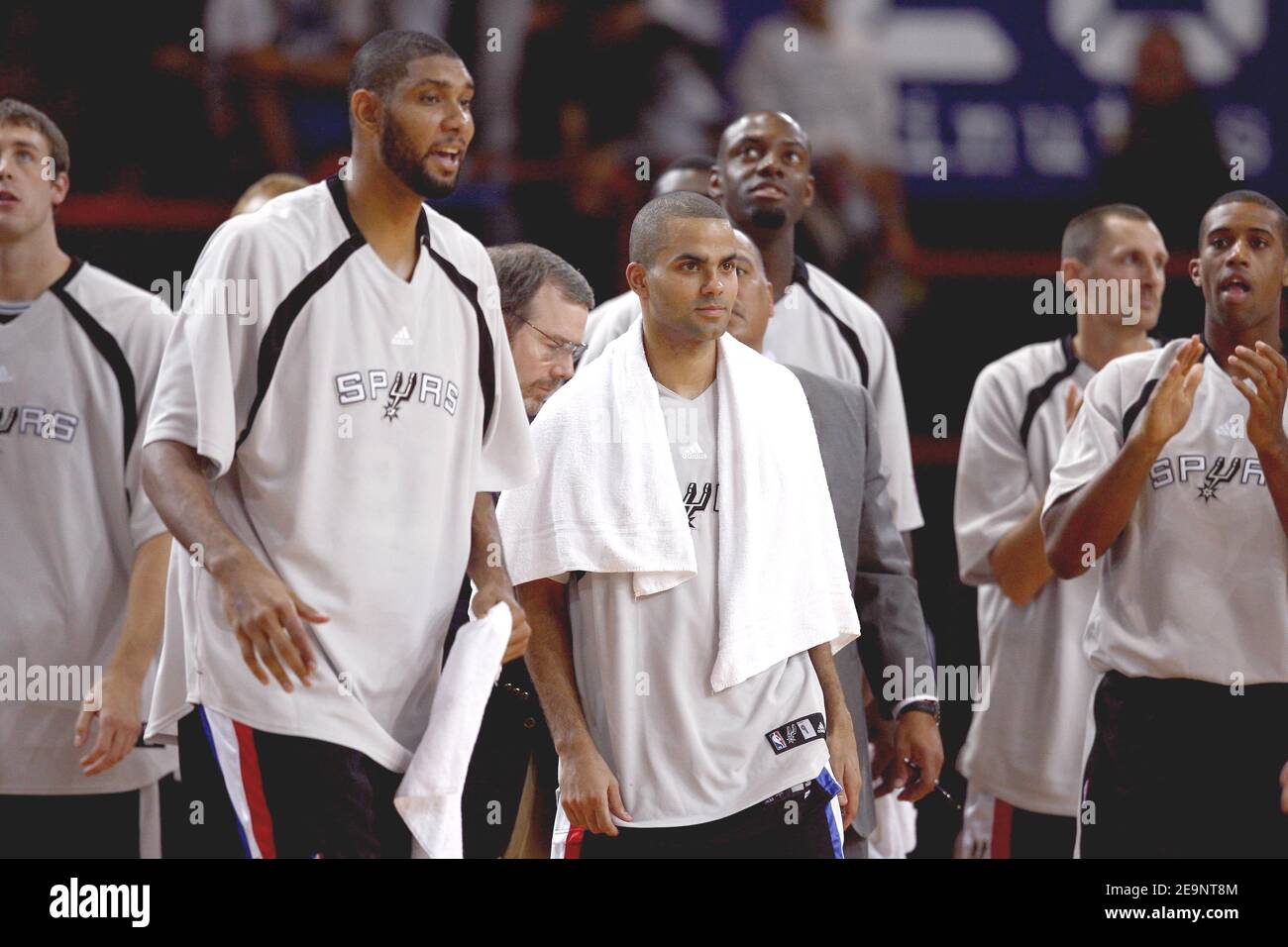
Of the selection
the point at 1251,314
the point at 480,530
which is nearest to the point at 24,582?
the point at 480,530

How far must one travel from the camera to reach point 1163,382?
3.53 meters

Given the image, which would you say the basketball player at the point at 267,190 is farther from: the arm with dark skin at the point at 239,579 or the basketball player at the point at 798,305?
the arm with dark skin at the point at 239,579

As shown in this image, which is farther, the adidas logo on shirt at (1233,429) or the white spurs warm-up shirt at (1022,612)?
the white spurs warm-up shirt at (1022,612)

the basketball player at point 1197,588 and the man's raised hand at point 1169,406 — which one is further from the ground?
the man's raised hand at point 1169,406

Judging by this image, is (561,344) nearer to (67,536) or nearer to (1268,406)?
(67,536)

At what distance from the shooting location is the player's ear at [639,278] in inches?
129

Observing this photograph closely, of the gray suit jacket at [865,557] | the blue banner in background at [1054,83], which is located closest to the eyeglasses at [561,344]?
the gray suit jacket at [865,557]

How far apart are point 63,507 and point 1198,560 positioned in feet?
7.82

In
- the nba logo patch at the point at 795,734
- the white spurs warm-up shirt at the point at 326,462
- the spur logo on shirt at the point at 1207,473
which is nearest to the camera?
the white spurs warm-up shirt at the point at 326,462

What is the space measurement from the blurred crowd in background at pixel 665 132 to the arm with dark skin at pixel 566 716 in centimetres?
235

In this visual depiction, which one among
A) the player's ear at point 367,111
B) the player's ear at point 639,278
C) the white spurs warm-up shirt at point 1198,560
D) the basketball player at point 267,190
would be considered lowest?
the white spurs warm-up shirt at point 1198,560

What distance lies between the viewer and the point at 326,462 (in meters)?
2.70

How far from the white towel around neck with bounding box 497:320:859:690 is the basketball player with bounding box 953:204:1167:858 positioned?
4.73ft
